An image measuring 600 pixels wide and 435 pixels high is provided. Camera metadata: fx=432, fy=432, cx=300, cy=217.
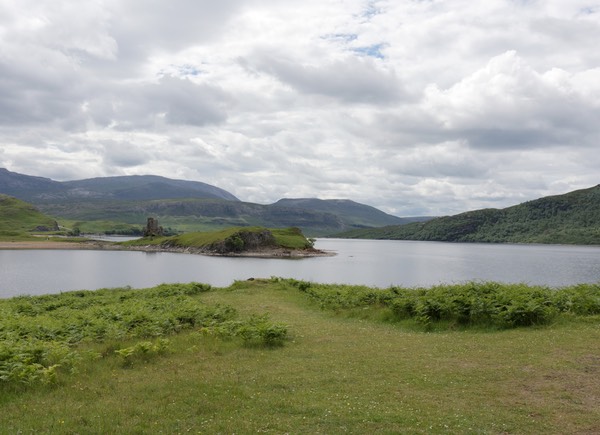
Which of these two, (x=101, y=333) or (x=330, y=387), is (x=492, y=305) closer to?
(x=330, y=387)

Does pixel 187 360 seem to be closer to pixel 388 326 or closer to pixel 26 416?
pixel 26 416

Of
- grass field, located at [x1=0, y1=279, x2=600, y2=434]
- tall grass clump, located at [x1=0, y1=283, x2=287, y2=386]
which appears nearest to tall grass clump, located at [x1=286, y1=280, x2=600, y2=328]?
grass field, located at [x1=0, y1=279, x2=600, y2=434]

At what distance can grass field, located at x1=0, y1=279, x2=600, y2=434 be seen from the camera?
12.2 metres

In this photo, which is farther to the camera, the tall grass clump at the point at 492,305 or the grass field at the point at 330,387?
the tall grass clump at the point at 492,305

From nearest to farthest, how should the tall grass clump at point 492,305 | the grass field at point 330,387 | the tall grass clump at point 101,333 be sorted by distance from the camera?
the grass field at point 330,387
the tall grass clump at point 101,333
the tall grass clump at point 492,305

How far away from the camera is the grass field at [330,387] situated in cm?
1223

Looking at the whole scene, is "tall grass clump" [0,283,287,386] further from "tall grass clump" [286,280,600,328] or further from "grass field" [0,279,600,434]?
"tall grass clump" [286,280,600,328]

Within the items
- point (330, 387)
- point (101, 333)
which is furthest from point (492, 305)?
point (101, 333)

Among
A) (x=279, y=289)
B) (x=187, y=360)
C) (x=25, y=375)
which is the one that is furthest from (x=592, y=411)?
(x=279, y=289)

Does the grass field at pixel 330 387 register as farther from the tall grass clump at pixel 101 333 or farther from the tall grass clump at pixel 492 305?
the tall grass clump at pixel 492 305

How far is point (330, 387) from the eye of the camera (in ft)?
50.5

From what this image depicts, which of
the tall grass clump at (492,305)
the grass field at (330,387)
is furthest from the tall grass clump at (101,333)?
the tall grass clump at (492,305)

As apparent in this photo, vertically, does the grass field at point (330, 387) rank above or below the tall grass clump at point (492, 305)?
below

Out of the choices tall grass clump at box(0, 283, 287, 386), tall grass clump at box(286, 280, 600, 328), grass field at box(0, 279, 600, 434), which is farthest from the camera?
tall grass clump at box(286, 280, 600, 328)
